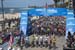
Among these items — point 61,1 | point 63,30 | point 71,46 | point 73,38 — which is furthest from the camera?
point 61,1

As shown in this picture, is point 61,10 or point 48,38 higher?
point 61,10

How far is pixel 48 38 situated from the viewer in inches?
1065

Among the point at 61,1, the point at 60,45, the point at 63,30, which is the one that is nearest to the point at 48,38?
the point at 60,45

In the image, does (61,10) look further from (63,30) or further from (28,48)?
(28,48)

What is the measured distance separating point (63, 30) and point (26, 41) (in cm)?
646

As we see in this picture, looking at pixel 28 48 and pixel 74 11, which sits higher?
pixel 74 11

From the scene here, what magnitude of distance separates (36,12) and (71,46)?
7834mm

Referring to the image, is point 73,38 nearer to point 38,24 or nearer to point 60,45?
point 60,45

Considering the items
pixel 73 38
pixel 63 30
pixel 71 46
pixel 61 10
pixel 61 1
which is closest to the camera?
pixel 71 46

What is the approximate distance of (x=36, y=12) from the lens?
30828 mm

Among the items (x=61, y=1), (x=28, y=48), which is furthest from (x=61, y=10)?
(x=61, y=1)

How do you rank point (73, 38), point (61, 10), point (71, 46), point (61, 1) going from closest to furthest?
1. point (71, 46)
2. point (73, 38)
3. point (61, 10)
4. point (61, 1)

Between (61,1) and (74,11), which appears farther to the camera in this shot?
(61,1)

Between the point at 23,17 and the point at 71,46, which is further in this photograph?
the point at 23,17
